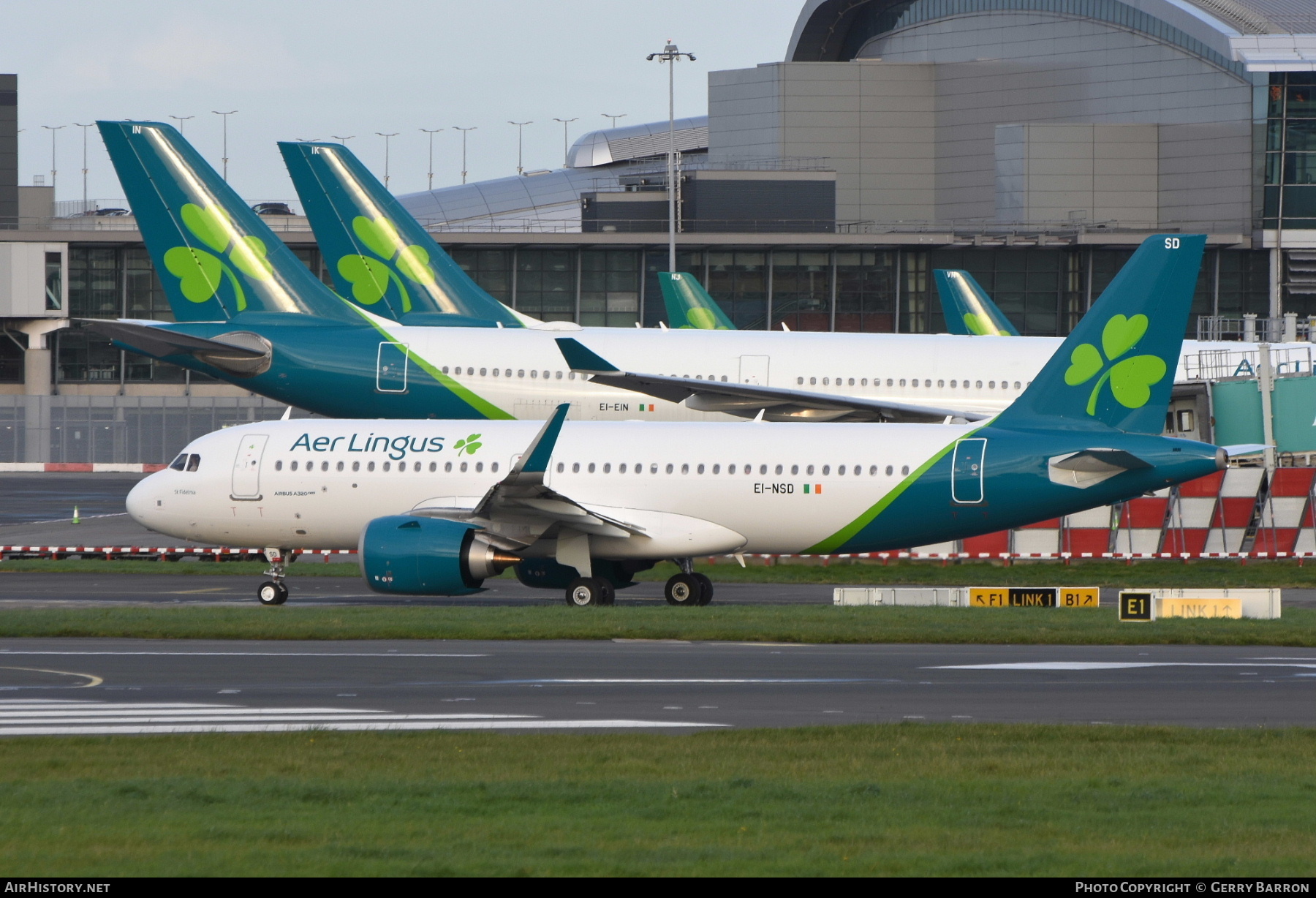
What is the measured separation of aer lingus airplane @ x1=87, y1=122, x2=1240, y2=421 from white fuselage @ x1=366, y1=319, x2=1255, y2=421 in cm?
4

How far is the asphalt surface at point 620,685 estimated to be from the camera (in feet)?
54.2

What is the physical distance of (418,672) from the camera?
20.0 meters

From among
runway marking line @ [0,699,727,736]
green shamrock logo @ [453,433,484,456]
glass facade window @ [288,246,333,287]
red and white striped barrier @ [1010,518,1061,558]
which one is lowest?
runway marking line @ [0,699,727,736]

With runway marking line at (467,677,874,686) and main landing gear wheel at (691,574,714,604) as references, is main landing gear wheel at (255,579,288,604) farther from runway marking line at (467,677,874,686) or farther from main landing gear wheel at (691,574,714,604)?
runway marking line at (467,677,874,686)

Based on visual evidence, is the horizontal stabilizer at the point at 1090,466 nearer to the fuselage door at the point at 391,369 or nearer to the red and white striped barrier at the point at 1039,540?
the red and white striped barrier at the point at 1039,540

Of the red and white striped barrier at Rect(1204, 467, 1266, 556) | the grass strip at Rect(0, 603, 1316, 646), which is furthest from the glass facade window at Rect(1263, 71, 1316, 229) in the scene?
the grass strip at Rect(0, 603, 1316, 646)

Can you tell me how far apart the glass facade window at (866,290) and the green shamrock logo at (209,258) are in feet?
164

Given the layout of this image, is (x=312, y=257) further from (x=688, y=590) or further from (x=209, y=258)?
(x=688, y=590)

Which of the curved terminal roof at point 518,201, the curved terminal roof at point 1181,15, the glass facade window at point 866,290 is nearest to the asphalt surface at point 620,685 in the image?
the glass facade window at point 866,290

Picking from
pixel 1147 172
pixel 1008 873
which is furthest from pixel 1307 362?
pixel 1147 172

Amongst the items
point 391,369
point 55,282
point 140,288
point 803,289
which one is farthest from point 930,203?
point 391,369

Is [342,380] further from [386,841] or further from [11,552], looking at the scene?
[386,841]

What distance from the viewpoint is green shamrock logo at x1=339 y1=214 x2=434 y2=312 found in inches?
1672

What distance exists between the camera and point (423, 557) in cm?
2695
